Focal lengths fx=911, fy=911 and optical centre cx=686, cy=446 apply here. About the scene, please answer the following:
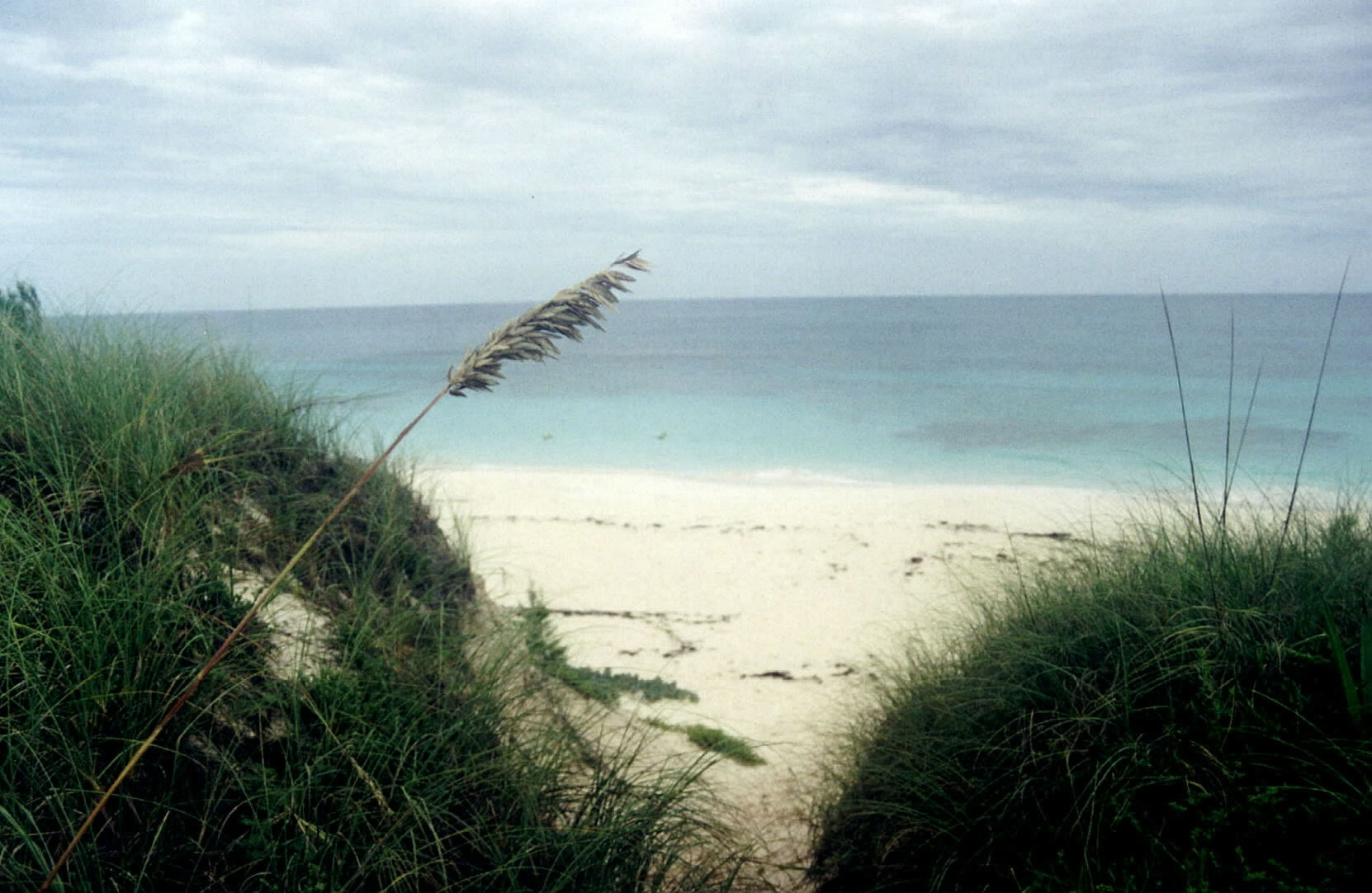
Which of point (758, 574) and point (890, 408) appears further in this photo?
point (890, 408)

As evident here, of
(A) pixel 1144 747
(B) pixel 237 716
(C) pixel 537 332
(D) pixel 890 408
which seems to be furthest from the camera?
(D) pixel 890 408

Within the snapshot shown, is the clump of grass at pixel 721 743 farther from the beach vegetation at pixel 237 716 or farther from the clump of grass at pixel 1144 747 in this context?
the beach vegetation at pixel 237 716

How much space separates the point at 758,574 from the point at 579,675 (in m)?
5.91

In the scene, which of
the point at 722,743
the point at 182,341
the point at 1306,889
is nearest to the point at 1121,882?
Answer: the point at 1306,889

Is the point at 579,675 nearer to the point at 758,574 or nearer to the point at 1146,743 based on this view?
the point at 1146,743

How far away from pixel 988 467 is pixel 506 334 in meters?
18.4

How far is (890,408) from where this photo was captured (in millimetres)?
30391

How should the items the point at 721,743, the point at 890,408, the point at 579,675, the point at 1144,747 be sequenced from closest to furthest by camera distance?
the point at 1144,747 → the point at 579,675 → the point at 721,743 → the point at 890,408

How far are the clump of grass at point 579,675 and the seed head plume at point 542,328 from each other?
1.42 meters

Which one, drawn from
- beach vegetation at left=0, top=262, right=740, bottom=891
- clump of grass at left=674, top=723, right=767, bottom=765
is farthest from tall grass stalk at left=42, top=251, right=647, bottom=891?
clump of grass at left=674, top=723, right=767, bottom=765

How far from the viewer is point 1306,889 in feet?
7.41

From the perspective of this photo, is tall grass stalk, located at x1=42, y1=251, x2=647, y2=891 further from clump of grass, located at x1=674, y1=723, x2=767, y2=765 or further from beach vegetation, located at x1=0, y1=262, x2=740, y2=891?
clump of grass, located at x1=674, y1=723, x2=767, y2=765

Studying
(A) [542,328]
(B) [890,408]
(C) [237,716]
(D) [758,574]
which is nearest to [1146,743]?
(A) [542,328]

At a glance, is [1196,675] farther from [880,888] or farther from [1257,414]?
[1257,414]
